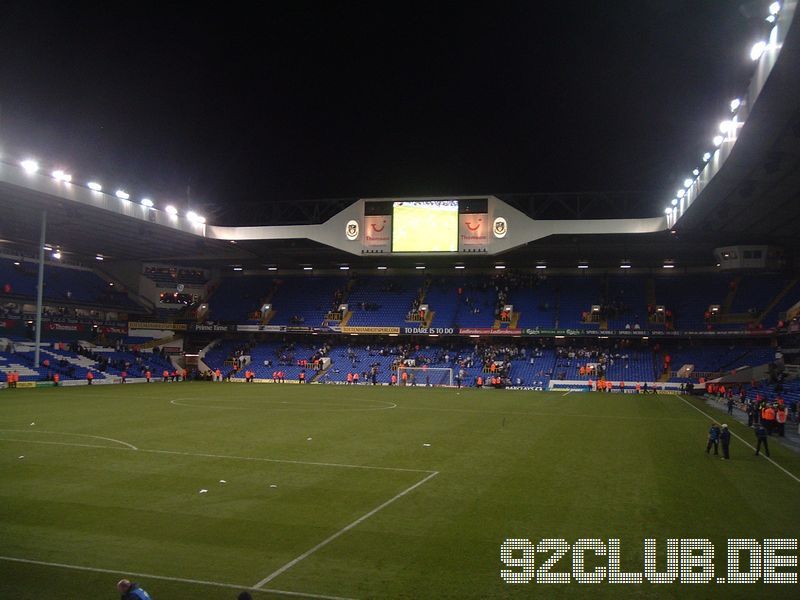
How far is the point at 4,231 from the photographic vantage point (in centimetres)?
4950

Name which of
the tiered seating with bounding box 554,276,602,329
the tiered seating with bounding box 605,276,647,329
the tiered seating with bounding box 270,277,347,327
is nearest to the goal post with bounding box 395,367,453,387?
the tiered seating with bounding box 270,277,347,327

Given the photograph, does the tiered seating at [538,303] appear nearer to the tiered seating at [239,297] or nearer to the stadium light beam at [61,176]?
the tiered seating at [239,297]

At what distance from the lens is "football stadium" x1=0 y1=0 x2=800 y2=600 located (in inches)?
366

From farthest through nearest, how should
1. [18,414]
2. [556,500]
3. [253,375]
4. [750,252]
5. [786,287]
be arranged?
[253,375], [786,287], [750,252], [18,414], [556,500]

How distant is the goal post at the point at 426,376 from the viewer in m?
55.9

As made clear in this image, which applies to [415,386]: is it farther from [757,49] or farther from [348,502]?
[348,502]

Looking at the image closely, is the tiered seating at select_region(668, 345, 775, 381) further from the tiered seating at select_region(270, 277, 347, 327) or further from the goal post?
the tiered seating at select_region(270, 277, 347, 327)

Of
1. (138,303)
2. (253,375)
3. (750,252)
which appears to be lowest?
(253,375)

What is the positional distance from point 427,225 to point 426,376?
14942mm

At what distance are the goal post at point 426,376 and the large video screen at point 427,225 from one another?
12.8m

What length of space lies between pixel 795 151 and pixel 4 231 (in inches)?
2109

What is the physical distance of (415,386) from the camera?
53906 millimetres

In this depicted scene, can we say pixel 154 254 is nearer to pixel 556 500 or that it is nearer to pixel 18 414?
pixel 18 414

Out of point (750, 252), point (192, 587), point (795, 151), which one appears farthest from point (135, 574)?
point (750, 252)
